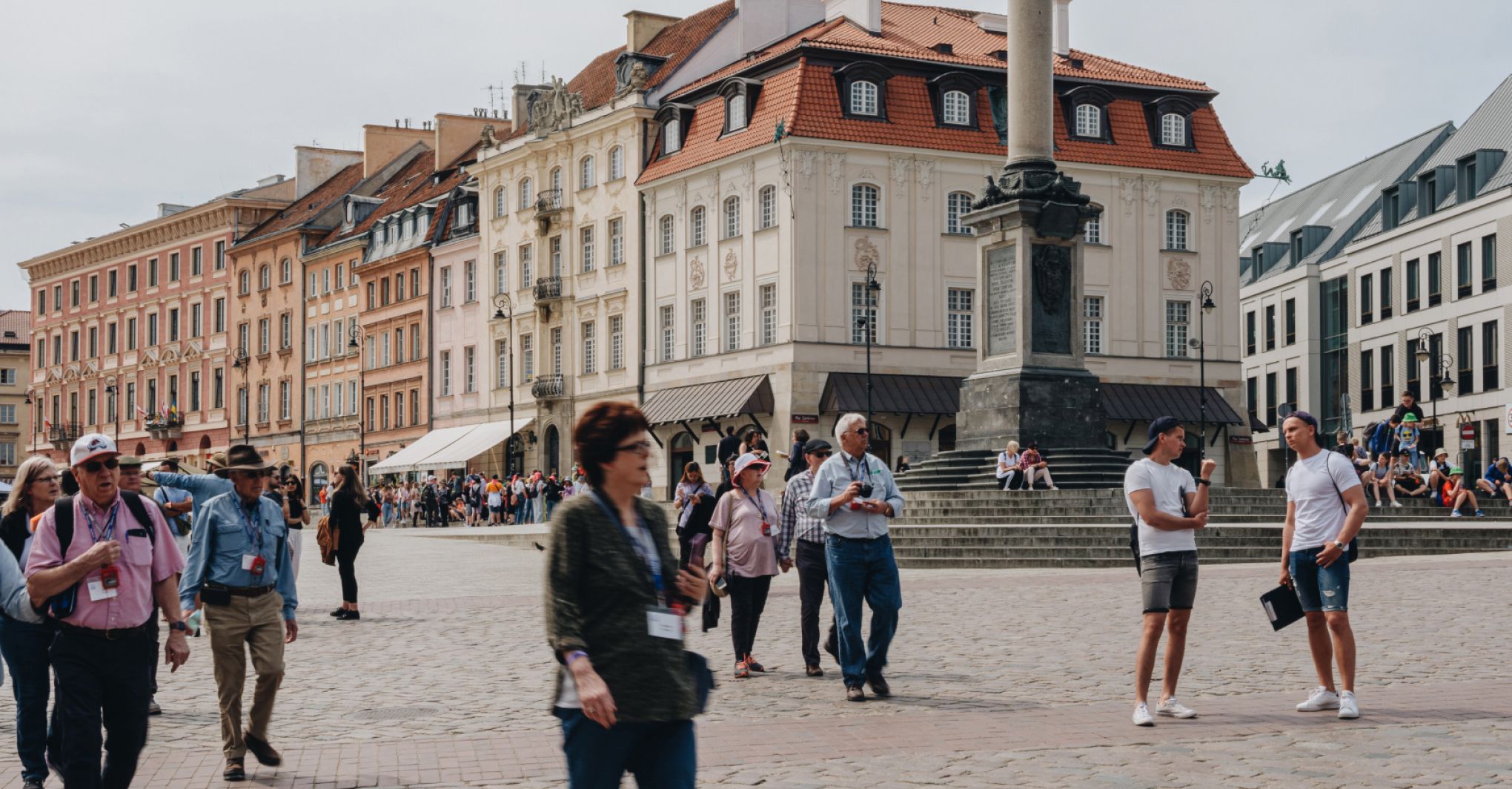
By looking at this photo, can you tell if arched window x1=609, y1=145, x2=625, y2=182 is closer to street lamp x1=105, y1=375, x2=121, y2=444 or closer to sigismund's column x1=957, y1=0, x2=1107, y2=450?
sigismund's column x1=957, y1=0, x2=1107, y2=450

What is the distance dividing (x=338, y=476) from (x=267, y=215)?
246 ft

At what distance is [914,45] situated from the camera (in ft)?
191

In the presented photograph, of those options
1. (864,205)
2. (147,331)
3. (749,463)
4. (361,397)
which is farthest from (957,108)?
(147,331)

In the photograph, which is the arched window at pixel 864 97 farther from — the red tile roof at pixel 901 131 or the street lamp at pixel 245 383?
the street lamp at pixel 245 383

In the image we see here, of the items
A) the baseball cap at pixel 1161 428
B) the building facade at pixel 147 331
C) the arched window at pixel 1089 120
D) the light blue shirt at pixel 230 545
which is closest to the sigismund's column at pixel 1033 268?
the baseball cap at pixel 1161 428

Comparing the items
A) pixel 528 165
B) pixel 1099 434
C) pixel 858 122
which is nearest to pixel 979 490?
pixel 1099 434

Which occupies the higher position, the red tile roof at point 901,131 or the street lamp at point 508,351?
the red tile roof at point 901,131

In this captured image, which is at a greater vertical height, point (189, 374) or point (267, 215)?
point (267, 215)

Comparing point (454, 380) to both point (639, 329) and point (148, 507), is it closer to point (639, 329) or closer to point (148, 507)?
point (639, 329)

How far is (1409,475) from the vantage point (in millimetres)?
38844

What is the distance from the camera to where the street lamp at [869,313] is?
164 ft

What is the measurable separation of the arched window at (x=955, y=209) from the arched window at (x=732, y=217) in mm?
5809

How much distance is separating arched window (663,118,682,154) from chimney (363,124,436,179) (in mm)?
31039

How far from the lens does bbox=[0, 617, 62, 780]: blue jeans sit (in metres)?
9.52
